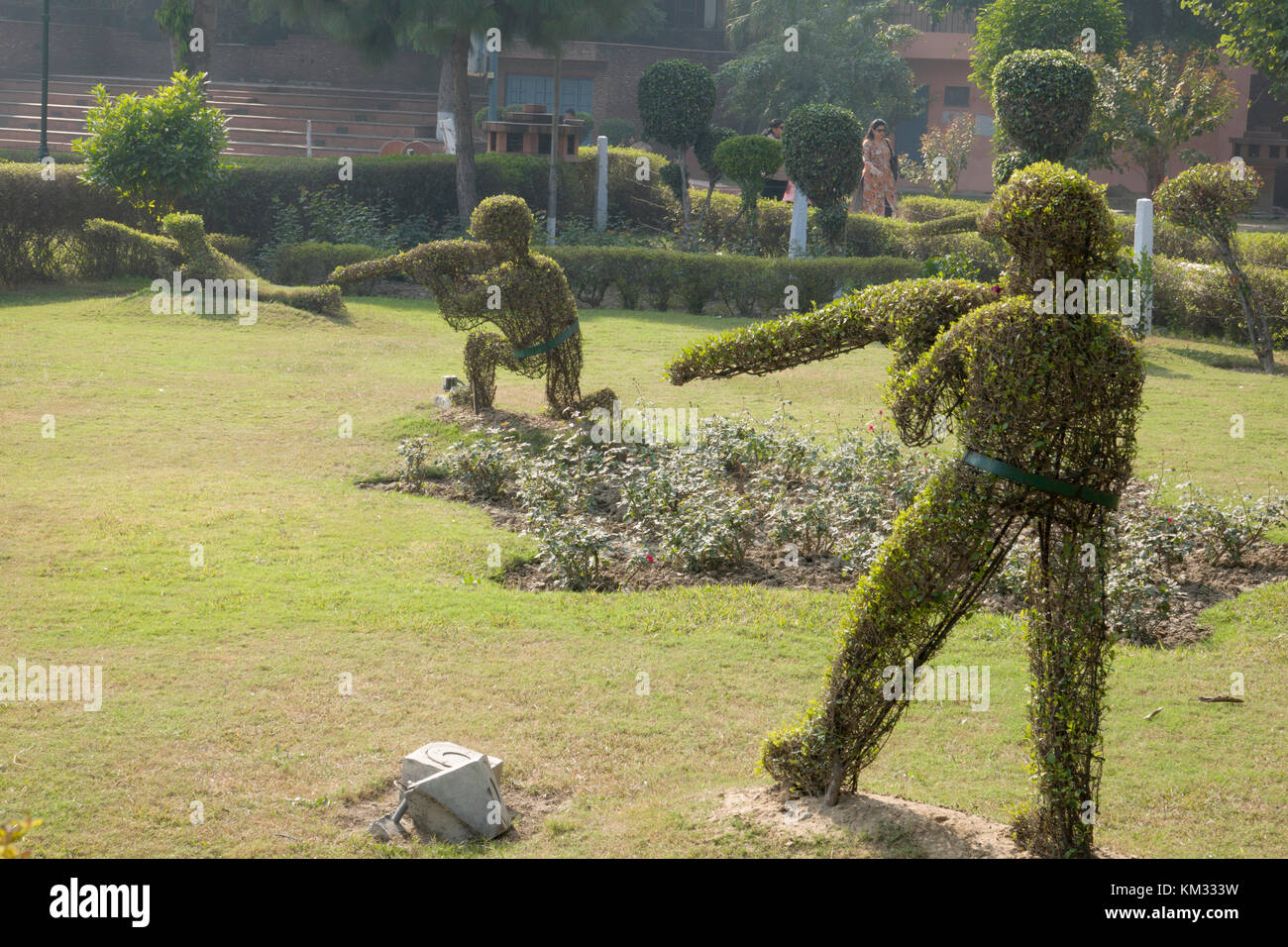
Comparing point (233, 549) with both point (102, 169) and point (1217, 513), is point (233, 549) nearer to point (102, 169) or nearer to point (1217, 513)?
point (1217, 513)

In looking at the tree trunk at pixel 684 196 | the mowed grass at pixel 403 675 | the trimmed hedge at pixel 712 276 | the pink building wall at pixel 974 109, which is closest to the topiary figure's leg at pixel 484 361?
the mowed grass at pixel 403 675

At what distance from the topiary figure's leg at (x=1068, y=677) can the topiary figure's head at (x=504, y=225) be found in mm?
7165

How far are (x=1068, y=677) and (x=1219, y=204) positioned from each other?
11.3 metres

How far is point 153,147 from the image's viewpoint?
17.2 meters

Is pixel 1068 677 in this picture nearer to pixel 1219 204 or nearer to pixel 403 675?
pixel 403 675

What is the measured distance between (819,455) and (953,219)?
7.61 meters

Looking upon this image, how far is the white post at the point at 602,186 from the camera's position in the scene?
2178cm

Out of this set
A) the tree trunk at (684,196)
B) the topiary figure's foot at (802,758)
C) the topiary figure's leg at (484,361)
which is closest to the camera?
the topiary figure's foot at (802,758)

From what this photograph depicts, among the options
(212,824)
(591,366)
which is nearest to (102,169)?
(591,366)

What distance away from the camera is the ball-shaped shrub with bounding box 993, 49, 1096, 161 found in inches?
628

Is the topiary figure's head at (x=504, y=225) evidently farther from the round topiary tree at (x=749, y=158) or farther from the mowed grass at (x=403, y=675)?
the round topiary tree at (x=749, y=158)

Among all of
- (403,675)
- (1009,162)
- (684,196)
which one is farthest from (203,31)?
(403,675)

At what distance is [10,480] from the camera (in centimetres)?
867

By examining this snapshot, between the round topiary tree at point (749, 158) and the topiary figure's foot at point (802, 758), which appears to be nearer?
the topiary figure's foot at point (802, 758)
